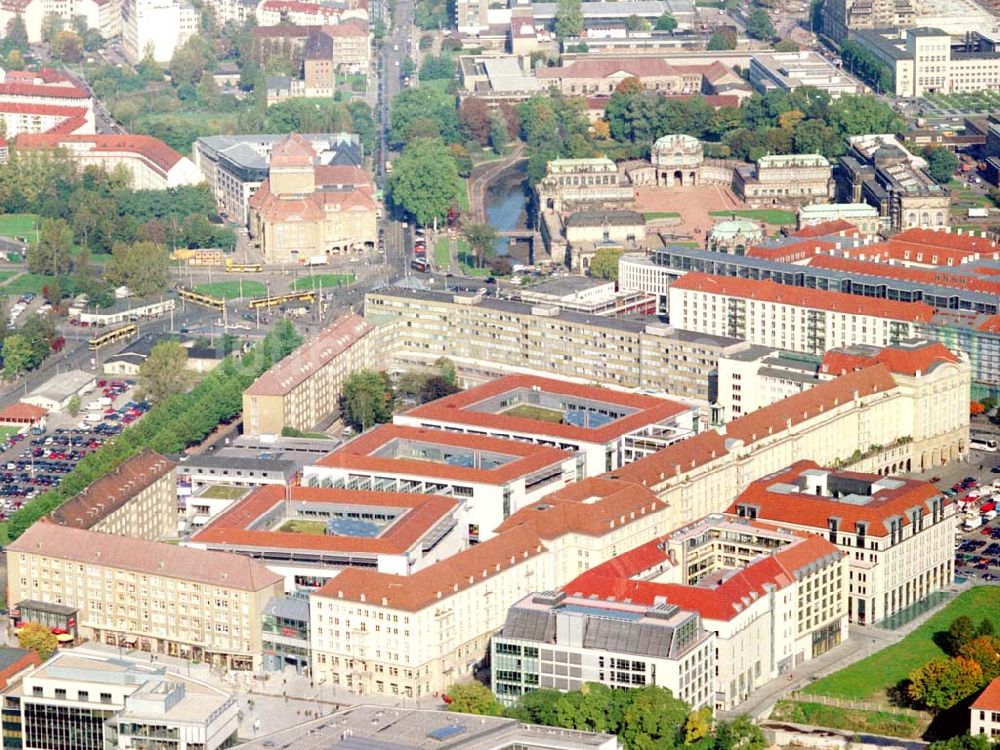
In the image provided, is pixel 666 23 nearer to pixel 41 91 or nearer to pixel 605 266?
pixel 41 91

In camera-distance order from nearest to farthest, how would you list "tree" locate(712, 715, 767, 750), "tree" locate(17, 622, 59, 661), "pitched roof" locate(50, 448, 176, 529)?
"tree" locate(712, 715, 767, 750) < "tree" locate(17, 622, 59, 661) < "pitched roof" locate(50, 448, 176, 529)

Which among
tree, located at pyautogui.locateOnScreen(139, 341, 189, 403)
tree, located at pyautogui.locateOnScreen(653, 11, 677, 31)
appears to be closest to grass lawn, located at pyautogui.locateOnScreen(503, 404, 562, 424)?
Answer: tree, located at pyautogui.locateOnScreen(139, 341, 189, 403)

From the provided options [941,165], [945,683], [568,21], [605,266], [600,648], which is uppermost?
[568,21]

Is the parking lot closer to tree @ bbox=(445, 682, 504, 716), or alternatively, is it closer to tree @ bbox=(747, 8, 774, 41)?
tree @ bbox=(445, 682, 504, 716)

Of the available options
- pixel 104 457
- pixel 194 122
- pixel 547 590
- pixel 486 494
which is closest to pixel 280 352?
pixel 104 457

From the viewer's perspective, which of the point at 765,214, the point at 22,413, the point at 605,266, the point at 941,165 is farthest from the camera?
the point at 941,165

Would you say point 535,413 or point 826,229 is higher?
point 826,229

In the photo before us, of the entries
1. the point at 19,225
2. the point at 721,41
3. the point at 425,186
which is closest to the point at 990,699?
the point at 425,186
